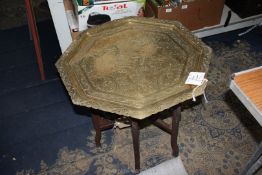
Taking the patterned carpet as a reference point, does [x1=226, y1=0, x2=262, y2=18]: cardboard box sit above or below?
above

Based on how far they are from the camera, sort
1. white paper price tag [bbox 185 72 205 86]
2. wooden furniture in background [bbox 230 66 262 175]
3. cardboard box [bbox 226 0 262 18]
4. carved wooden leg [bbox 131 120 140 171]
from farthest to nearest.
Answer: cardboard box [bbox 226 0 262 18], carved wooden leg [bbox 131 120 140 171], white paper price tag [bbox 185 72 205 86], wooden furniture in background [bbox 230 66 262 175]

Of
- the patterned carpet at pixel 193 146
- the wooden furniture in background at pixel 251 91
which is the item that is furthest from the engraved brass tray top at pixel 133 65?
the patterned carpet at pixel 193 146

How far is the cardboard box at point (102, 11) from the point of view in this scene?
2.25m

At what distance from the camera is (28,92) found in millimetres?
2703

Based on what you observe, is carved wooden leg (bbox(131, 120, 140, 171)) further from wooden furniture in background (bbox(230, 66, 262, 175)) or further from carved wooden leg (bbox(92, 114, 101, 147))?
wooden furniture in background (bbox(230, 66, 262, 175))

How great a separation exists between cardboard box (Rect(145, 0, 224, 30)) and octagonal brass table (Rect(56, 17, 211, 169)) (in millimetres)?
547

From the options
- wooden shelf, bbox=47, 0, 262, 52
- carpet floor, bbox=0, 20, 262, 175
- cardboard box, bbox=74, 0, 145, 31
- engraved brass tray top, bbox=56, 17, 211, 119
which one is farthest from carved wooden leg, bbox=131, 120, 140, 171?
wooden shelf, bbox=47, 0, 262, 52

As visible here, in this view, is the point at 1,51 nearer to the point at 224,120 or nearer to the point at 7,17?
the point at 7,17

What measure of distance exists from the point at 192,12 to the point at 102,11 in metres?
0.88

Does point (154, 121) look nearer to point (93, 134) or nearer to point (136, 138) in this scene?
point (136, 138)

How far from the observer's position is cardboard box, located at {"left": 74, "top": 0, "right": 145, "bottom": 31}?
225cm

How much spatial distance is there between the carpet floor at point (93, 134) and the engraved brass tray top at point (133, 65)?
52 centimetres

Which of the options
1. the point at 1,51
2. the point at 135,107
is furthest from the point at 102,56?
the point at 1,51

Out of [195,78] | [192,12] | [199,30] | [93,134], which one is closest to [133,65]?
[195,78]
